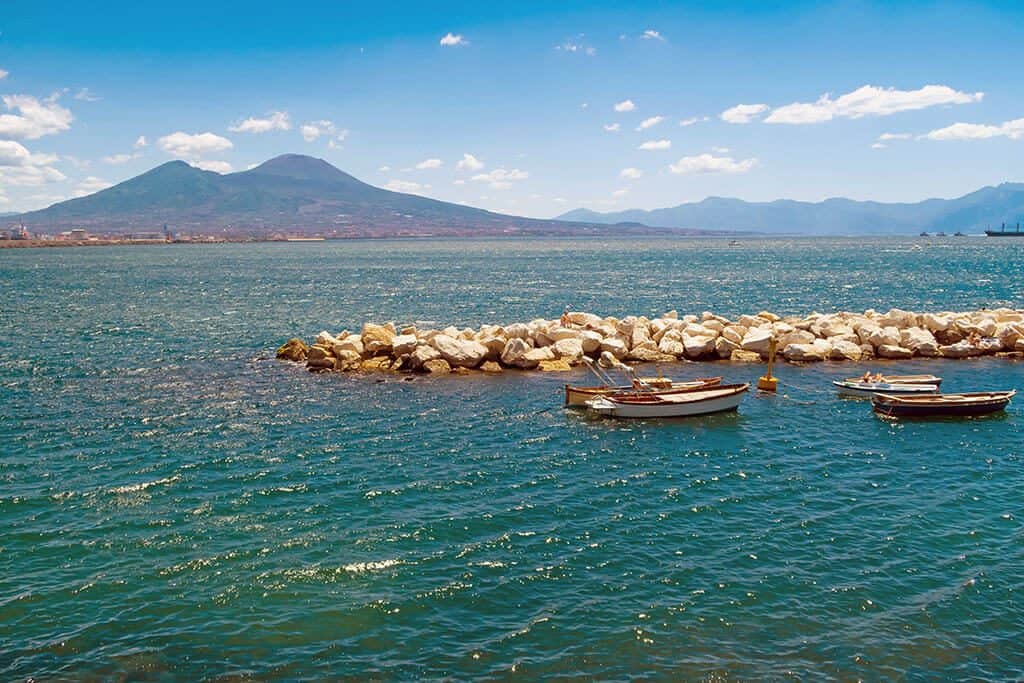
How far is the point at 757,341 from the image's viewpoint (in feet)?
147

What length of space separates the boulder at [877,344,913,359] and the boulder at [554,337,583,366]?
60.2 feet

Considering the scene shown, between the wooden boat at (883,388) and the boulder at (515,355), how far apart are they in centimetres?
1652

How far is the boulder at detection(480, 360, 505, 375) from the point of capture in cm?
4188

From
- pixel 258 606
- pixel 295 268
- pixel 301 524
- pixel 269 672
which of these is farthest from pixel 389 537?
pixel 295 268

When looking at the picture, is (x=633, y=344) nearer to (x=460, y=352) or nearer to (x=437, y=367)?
(x=460, y=352)

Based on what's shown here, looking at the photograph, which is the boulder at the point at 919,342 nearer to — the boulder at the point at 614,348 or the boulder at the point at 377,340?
the boulder at the point at 614,348

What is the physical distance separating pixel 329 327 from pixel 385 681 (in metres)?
50.9

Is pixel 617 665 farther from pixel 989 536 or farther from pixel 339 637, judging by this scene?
pixel 989 536

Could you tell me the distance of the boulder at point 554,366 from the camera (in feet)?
139

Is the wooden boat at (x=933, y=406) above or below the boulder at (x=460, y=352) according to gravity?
below

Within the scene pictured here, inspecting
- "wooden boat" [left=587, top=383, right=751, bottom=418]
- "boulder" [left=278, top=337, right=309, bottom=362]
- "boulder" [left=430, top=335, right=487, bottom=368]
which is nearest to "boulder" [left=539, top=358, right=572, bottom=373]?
"boulder" [left=430, top=335, right=487, bottom=368]

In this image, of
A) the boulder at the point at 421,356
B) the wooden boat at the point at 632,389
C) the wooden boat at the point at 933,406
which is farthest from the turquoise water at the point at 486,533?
the boulder at the point at 421,356

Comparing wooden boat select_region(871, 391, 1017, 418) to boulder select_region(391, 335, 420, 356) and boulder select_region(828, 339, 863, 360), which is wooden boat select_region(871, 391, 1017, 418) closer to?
boulder select_region(828, 339, 863, 360)

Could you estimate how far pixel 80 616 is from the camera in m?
16.6
